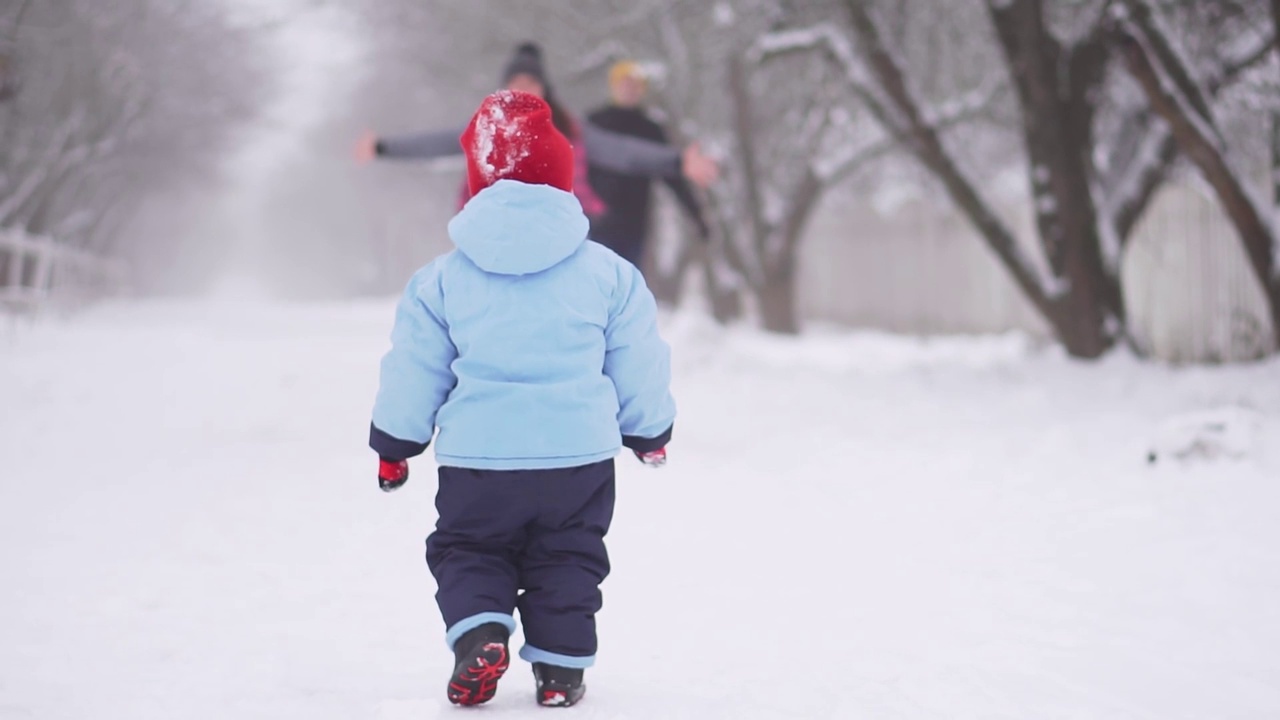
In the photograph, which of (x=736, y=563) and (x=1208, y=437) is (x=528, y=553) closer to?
(x=736, y=563)

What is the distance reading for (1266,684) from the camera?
276 centimetres

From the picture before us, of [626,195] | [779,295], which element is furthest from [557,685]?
[779,295]

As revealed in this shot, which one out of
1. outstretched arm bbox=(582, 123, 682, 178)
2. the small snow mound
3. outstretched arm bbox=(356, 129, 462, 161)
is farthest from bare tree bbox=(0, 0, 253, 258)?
the small snow mound

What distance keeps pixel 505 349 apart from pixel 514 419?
16 cm

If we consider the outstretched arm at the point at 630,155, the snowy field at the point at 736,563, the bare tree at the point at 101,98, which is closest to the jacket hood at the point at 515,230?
the snowy field at the point at 736,563

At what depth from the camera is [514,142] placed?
2.69 m

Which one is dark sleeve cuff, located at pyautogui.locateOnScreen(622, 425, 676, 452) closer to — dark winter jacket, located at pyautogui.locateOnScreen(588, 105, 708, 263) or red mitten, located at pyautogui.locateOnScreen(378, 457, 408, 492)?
red mitten, located at pyautogui.locateOnScreen(378, 457, 408, 492)

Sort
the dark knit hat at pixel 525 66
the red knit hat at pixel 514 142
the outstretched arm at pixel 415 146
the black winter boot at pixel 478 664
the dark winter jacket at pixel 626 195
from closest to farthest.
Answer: the black winter boot at pixel 478 664, the red knit hat at pixel 514 142, the outstretched arm at pixel 415 146, the dark knit hat at pixel 525 66, the dark winter jacket at pixel 626 195

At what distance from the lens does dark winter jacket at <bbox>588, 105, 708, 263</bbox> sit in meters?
6.39

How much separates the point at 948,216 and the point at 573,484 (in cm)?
1609

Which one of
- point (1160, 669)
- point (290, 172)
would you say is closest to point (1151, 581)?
point (1160, 669)

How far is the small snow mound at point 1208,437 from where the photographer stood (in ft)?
16.1

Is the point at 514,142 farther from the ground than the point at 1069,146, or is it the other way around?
the point at 1069,146

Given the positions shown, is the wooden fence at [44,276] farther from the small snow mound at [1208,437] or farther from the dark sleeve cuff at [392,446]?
the small snow mound at [1208,437]
